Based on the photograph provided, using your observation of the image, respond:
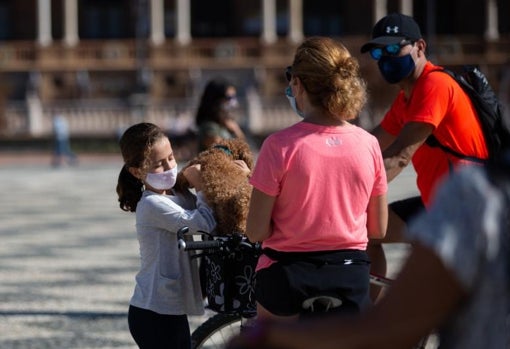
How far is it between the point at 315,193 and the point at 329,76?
1.17ft

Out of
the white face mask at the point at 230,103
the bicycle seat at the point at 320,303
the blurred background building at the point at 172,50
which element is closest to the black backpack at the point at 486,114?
the bicycle seat at the point at 320,303

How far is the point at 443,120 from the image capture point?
4.88 meters

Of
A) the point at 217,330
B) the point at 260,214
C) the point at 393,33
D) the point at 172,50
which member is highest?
the point at 172,50

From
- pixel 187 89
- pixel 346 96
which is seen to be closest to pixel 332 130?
pixel 346 96

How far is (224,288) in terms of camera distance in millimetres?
4336

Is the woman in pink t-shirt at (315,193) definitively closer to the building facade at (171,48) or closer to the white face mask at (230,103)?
the white face mask at (230,103)

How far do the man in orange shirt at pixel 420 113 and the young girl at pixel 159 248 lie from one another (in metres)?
0.88

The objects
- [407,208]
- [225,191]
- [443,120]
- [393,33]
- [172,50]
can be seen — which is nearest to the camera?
[225,191]

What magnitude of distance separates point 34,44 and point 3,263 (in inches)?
1884

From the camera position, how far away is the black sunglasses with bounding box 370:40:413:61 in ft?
16.3

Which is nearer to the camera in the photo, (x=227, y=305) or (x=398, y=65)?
(x=227, y=305)

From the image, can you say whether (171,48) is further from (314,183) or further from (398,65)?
(314,183)

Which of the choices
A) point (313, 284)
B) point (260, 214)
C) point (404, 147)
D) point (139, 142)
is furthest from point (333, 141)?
point (404, 147)

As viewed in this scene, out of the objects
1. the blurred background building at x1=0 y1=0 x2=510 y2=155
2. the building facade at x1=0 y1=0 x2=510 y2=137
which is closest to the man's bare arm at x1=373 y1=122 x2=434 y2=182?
the blurred background building at x1=0 y1=0 x2=510 y2=155
